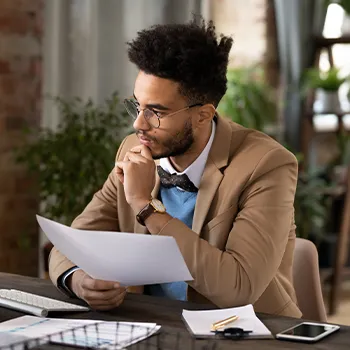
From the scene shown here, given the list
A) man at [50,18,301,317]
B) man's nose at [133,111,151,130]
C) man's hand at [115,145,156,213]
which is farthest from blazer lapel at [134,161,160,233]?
man's nose at [133,111,151,130]

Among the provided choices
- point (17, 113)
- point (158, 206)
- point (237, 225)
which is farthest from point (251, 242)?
point (17, 113)

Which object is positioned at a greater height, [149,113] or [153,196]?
[149,113]

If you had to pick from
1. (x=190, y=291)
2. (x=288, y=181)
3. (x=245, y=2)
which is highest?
(x=245, y=2)

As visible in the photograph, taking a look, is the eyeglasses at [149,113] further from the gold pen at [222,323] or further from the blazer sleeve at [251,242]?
the gold pen at [222,323]

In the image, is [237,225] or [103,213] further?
[103,213]

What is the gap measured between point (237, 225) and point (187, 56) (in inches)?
16.4

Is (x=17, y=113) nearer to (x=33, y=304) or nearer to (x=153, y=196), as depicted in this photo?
(x=153, y=196)

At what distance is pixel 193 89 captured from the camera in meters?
2.04

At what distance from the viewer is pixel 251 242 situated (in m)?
1.93

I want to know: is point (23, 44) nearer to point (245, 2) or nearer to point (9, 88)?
point (9, 88)

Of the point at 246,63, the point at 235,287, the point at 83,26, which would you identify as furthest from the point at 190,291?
the point at 246,63

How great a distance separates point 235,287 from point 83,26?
7.21 feet

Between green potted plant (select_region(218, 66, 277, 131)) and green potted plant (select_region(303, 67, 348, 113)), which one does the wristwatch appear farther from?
green potted plant (select_region(303, 67, 348, 113))

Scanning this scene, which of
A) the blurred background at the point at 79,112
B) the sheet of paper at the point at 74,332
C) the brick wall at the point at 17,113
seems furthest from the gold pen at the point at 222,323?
the brick wall at the point at 17,113
